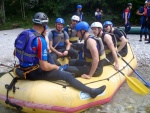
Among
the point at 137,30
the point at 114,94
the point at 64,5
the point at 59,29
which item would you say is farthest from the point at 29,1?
the point at 114,94

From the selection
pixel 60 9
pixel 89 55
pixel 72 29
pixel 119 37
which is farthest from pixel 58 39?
pixel 60 9

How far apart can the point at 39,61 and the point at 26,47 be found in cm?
30

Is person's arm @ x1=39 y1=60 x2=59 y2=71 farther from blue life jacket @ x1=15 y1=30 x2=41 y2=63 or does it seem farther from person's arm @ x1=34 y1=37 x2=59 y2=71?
blue life jacket @ x1=15 y1=30 x2=41 y2=63

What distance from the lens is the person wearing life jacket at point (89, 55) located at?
470 cm

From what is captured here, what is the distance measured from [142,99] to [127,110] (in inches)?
25.4

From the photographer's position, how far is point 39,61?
4062 millimetres

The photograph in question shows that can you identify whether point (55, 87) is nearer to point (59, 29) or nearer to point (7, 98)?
point (7, 98)

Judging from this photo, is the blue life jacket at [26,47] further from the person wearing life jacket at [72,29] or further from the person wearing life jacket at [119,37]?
the person wearing life jacket at [72,29]

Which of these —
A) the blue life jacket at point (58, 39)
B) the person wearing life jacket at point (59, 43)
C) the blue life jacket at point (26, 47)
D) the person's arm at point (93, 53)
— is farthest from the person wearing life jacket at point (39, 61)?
the blue life jacket at point (58, 39)

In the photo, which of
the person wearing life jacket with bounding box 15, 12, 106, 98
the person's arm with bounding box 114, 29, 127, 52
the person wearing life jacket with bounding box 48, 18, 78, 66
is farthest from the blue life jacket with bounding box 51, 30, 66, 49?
the person wearing life jacket with bounding box 15, 12, 106, 98

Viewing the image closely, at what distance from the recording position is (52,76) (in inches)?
171

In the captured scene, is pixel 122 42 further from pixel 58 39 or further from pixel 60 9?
pixel 60 9

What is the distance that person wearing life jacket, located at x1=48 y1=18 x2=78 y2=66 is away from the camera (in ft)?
20.7

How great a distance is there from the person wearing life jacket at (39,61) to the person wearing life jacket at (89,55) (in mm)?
435
